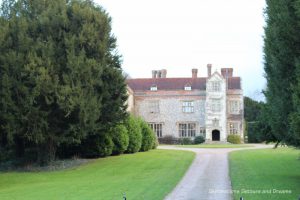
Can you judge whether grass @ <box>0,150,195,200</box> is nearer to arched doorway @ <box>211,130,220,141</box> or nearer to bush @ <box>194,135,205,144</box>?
bush @ <box>194,135,205,144</box>

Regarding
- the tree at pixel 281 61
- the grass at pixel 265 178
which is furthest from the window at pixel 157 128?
the tree at pixel 281 61

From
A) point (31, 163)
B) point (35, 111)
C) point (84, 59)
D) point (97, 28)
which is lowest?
point (31, 163)

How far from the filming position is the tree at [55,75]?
1016 inches

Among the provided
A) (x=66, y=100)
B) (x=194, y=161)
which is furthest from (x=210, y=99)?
(x=66, y=100)

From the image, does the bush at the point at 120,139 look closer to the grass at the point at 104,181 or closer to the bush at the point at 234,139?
the grass at the point at 104,181

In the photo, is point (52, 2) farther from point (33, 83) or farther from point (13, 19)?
point (33, 83)

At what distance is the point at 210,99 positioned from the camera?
6241 cm

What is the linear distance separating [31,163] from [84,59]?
25.7 feet

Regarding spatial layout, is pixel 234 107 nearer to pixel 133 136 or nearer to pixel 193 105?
pixel 193 105

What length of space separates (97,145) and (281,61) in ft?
61.2

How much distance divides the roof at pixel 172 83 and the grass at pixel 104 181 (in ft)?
111

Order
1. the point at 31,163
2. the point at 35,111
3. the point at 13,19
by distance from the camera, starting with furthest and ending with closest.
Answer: the point at 31,163
the point at 13,19
the point at 35,111

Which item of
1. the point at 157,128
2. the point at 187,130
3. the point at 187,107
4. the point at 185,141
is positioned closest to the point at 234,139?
the point at 185,141

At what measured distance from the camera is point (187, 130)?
63438mm
